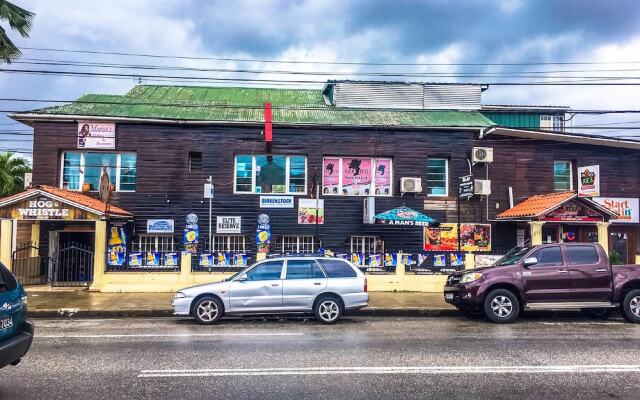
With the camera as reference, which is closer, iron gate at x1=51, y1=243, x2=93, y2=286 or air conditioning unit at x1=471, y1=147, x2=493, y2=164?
iron gate at x1=51, y1=243, x2=93, y2=286

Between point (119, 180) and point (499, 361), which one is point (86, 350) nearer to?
point (499, 361)

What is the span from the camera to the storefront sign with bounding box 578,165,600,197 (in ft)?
63.4

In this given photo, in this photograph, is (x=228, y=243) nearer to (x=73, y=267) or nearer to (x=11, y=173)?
(x=73, y=267)

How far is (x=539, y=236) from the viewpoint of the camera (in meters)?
17.0

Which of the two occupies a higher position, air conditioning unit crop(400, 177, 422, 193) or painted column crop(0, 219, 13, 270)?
air conditioning unit crop(400, 177, 422, 193)

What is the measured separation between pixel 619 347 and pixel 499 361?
2740 millimetres

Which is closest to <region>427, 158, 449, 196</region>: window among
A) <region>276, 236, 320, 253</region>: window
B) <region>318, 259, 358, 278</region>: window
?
<region>276, 236, 320, 253</region>: window

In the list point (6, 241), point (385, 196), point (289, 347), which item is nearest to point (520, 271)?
point (289, 347)

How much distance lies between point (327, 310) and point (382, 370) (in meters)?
4.50

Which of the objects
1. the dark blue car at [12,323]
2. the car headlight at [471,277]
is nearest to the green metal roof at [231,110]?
the car headlight at [471,277]

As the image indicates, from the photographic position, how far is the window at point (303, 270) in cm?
1141

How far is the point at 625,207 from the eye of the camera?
20.4 meters

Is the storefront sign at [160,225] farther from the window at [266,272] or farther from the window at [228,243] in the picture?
the window at [266,272]

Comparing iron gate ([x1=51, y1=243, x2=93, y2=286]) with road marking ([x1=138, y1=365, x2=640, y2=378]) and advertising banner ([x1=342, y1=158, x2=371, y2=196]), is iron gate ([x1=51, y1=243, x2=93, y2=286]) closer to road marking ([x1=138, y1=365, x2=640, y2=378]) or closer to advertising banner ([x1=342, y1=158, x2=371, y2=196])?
advertising banner ([x1=342, y1=158, x2=371, y2=196])
